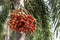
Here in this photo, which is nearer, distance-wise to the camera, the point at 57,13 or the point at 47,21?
the point at 57,13

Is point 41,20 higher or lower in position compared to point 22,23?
higher

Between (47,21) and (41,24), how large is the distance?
0.56ft

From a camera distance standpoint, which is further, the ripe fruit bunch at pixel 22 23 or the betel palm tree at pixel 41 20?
the betel palm tree at pixel 41 20

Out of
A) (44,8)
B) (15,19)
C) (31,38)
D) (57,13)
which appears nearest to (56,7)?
(57,13)

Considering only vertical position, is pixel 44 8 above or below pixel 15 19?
above

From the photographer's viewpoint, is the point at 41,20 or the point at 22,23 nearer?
the point at 22,23

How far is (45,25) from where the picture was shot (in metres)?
5.00

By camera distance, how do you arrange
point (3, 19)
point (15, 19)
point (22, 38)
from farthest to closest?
point (3, 19) < point (22, 38) < point (15, 19)

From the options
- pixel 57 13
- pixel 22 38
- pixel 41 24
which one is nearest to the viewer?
pixel 22 38

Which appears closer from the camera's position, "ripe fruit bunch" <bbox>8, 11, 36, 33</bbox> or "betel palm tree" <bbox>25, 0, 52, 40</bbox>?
"ripe fruit bunch" <bbox>8, 11, 36, 33</bbox>

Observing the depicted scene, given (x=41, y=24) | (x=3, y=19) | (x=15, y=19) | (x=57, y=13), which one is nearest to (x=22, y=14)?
(x=15, y=19)

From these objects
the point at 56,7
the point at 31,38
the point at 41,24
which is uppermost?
the point at 56,7

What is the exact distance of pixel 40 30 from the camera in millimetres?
4969

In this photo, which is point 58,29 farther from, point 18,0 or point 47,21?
point 18,0
